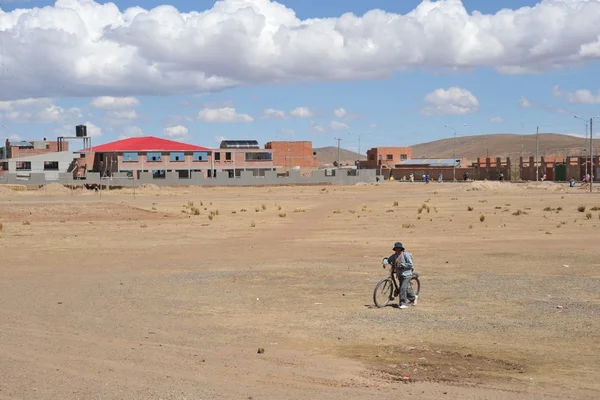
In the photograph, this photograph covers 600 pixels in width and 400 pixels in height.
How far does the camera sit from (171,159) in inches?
5007

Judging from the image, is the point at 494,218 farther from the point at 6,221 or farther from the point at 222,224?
the point at 6,221

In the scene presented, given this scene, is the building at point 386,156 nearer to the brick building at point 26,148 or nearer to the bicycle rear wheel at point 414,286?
the brick building at point 26,148

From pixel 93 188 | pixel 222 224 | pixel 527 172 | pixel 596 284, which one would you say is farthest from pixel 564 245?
pixel 527 172

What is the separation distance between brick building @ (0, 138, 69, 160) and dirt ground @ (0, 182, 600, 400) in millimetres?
118987

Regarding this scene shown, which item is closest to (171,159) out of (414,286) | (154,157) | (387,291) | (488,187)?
(154,157)

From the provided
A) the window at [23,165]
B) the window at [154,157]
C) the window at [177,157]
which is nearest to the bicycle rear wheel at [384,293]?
the window at [154,157]

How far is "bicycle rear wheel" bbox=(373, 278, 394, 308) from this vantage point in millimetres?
18188

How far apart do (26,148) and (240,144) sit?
45.4 meters

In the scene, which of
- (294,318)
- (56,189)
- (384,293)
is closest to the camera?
(294,318)

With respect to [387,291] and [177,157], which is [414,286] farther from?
[177,157]

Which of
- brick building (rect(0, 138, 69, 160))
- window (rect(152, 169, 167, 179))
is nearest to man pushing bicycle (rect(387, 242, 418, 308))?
window (rect(152, 169, 167, 179))

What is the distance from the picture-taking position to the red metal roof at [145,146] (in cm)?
12688

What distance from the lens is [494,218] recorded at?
4791 cm

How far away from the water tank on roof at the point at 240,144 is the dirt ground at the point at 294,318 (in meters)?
102
